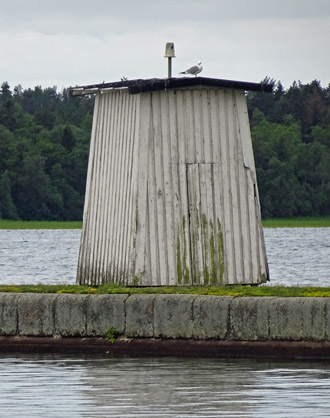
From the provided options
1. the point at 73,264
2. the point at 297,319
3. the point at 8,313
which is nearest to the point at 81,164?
the point at 73,264

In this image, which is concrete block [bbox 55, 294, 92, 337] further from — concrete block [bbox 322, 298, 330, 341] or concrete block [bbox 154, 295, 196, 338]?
concrete block [bbox 322, 298, 330, 341]

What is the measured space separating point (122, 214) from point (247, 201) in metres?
1.98

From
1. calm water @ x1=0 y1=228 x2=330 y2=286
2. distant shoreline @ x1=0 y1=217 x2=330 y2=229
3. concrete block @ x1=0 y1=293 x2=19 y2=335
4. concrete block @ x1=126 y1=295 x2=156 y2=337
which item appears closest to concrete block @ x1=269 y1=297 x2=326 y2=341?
concrete block @ x1=126 y1=295 x2=156 y2=337

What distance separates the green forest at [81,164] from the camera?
143 metres

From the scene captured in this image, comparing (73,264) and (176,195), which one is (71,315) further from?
(73,264)

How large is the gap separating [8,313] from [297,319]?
4.38 meters

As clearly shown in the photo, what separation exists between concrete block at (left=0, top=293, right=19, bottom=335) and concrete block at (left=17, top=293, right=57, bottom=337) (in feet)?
0.25

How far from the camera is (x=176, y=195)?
21969mm

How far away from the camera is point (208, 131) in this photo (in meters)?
22.3

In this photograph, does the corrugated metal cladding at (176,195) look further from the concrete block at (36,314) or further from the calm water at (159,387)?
the calm water at (159,387)

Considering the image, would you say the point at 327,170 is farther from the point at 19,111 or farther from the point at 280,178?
the point at 19,111

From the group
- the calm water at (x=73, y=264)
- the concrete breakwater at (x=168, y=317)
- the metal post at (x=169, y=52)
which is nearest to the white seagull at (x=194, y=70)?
the metal post at (x=169, y=52)

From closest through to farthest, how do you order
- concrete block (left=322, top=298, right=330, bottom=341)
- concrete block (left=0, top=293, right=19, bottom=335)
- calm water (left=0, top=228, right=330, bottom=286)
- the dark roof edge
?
concrete block (left=322, top=298, right=330, bottom=341)
concrete block (left=0, top=293, right=19, bottom=335)
the dark roof edge
calm water (left=0, top=228, right=330, bottom=286)

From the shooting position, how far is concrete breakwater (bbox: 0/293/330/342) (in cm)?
1900
